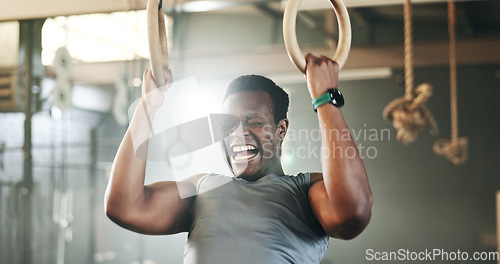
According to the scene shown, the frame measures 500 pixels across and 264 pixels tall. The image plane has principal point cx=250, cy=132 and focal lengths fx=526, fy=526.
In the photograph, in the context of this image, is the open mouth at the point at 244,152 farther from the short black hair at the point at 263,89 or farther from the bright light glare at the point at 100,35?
the bright light glare at the point at 100,35

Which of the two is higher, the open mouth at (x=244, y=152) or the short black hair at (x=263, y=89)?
the short black hair at (x=263, y=89)

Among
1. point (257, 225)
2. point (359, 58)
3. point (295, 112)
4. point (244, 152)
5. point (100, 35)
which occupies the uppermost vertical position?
point (100, 35)

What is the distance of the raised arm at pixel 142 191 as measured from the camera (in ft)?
2.40

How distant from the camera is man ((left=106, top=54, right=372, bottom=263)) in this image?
64 cm

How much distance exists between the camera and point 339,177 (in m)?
0.63

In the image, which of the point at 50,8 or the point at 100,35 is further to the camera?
the point at 100,35

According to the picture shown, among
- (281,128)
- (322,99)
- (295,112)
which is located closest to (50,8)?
(281,128)

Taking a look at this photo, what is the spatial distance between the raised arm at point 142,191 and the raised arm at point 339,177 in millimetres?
233

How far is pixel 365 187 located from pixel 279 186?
16 centimetres

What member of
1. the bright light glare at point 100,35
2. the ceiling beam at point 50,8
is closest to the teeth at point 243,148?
the ceiling beam at point 50,8

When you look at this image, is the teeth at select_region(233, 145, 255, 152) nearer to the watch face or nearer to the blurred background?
the watch face

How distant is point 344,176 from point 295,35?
221 millimetres

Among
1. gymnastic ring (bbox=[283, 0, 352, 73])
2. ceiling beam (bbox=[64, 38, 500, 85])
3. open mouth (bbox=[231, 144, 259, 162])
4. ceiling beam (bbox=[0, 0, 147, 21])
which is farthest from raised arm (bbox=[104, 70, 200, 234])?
ceiling beam (bbox=[64, 38, 500, 85])

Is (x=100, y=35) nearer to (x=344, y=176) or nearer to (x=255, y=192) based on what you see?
(x=255, y=192)
